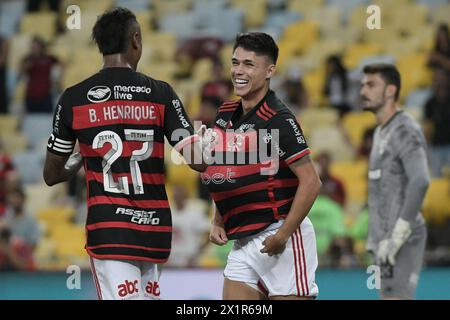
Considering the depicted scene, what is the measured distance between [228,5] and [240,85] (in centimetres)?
978

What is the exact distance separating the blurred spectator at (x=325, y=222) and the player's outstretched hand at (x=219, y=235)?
4201 mm

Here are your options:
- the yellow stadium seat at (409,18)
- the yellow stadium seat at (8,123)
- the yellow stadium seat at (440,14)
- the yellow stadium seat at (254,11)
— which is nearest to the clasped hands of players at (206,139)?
the yellow stadium seat at (8,123)

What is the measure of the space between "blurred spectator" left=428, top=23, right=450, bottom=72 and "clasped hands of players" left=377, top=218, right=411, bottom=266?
228 inches

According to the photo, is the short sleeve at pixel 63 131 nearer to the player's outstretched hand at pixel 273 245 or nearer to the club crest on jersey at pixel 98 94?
the club crest on jersey at pixel 98 94

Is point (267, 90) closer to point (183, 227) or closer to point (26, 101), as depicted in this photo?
point (183, 227)

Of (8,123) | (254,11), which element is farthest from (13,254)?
(254,11)

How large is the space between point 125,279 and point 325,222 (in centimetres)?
528

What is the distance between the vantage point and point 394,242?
700 cm

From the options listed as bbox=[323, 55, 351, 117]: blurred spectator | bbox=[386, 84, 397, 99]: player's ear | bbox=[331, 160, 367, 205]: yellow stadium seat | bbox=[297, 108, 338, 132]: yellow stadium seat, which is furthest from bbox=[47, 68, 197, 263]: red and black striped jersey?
bbox=[323, 55, 351, 117]: blurred spectator

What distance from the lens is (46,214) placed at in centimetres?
1180

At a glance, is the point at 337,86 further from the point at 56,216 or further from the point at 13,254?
the point at 13,254

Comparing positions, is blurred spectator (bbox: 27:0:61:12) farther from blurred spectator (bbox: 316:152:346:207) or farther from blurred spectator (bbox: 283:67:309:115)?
blurred spectator (bbox: 316:152:346:207)
